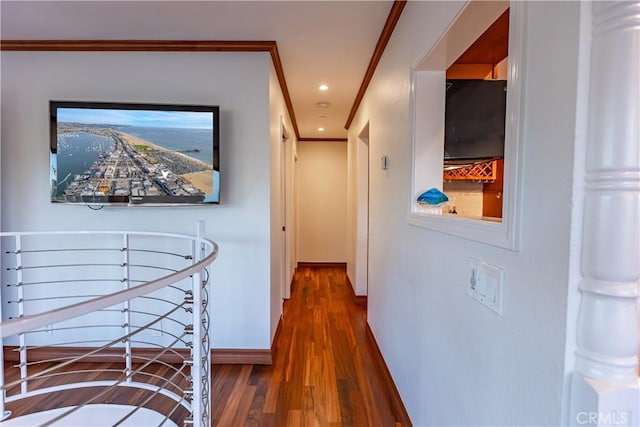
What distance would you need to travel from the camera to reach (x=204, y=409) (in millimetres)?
1417

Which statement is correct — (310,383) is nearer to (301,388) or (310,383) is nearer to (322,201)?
(301,388)

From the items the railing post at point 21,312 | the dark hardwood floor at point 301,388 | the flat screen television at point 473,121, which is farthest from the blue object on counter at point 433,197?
the railing post at point 21,312

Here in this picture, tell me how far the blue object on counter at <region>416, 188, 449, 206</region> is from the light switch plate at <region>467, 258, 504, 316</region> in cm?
53

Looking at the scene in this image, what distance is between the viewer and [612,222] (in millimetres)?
573

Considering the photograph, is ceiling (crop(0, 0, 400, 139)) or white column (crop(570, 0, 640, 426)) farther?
ceiling (crop(0, 0, 400, 139))

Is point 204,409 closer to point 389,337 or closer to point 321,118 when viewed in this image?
point 389,337

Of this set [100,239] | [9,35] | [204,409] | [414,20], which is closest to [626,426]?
[204,409]

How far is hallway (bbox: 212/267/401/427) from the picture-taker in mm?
1847

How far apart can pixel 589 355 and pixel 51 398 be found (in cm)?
293

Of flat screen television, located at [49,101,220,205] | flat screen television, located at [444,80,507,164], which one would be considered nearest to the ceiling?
flat screen television, located at [49,101,220,205]

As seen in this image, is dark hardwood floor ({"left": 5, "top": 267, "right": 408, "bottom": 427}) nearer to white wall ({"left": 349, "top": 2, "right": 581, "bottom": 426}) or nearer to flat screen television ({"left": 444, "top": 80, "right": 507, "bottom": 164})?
white wall ({"left": 349, "top": 2, "right": 581, "bottom": 426})

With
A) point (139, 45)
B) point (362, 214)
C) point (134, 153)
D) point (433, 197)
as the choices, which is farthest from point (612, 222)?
point (362, 214)

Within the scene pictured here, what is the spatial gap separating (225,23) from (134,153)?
115 centimetres

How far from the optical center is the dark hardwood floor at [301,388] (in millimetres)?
1848
